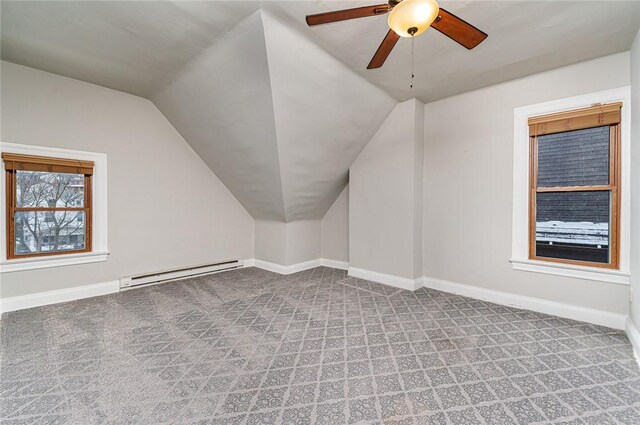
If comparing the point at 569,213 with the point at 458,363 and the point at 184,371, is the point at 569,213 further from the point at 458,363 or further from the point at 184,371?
the point at 184,371

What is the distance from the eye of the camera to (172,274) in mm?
4008

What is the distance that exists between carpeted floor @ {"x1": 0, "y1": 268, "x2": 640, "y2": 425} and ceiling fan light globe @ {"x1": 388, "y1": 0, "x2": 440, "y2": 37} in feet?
6.95

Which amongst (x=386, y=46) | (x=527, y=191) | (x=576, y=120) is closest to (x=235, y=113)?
(x=386, y=46)

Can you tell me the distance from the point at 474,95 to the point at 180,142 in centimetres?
413

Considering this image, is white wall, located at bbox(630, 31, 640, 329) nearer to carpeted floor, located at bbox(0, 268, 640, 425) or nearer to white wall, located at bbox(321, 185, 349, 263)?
carpeted floor, located at bbox(0, 268, 640, 425)

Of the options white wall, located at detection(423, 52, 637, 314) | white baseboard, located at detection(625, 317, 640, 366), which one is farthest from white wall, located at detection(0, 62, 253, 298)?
white baseboard, located at detection(625, 317, 640, 366)

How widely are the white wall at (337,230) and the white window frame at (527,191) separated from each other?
2509mm

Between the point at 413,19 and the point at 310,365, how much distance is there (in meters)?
2.24

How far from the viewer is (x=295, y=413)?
4.98ft

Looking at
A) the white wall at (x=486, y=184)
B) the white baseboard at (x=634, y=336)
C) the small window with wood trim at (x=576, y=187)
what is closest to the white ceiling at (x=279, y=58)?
the white wall at (x=486, y=184)

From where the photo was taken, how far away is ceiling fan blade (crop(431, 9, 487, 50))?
4.86 ft

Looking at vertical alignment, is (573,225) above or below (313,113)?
below

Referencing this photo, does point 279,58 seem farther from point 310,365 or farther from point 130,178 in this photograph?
point 130,178

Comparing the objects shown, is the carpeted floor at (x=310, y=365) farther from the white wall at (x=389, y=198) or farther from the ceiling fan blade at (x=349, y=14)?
the ceiling fan blade at (x=349, y=14)
